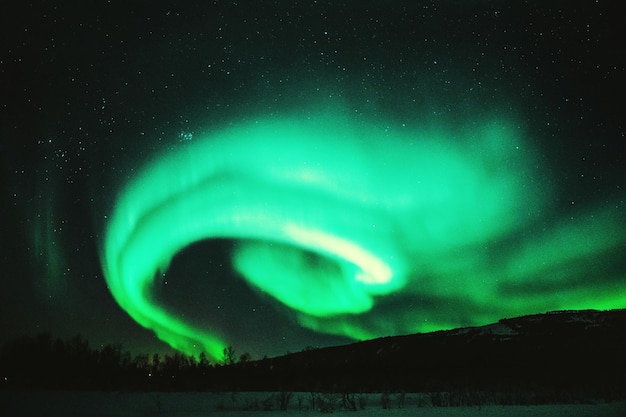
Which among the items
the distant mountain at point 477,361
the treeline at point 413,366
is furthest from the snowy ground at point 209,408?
the distant mountain at point 477,361

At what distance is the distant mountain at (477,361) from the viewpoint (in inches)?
1082

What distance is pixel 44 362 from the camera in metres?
34.9

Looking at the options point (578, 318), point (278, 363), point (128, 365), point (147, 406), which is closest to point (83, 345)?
point (128, 365)

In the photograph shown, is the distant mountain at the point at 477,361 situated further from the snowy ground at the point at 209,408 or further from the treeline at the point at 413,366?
the snowy ground at the point at 209,408

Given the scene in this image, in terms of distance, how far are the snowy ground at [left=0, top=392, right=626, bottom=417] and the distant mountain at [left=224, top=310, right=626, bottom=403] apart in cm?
925

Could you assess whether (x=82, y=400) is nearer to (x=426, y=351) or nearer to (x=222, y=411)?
(x=222, y=411)

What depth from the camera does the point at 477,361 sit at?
44.8m

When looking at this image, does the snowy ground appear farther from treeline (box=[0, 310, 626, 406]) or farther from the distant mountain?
the distant mountain

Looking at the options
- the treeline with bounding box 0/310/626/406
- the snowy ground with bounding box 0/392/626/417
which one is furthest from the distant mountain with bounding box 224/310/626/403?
the snowy ground with bounding box 0/392/626/417

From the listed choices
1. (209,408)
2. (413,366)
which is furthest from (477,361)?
(209,408)

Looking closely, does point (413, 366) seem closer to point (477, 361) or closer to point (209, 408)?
point (477, 361)

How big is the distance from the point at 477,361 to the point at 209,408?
38.2 m

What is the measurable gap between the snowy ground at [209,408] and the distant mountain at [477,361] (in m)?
9.25

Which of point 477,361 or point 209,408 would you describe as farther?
point 477,361
